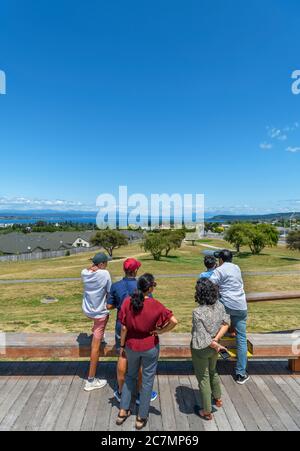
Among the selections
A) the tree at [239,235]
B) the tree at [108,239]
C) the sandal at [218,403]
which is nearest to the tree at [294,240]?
the tree at [239,235]

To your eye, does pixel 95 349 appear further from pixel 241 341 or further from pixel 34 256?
pixel 34 256

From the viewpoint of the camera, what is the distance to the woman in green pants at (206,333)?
141 inches

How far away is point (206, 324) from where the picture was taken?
361 centimetres

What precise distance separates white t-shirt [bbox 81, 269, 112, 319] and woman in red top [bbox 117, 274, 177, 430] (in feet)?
2.52

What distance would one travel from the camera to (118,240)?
5453 centimetres

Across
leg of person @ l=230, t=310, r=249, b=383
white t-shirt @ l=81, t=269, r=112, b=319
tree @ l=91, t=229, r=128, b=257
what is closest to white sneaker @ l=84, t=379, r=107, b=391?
white t-shirt @ l=81, t=269, r=112, b=319

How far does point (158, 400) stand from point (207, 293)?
1.87 meters

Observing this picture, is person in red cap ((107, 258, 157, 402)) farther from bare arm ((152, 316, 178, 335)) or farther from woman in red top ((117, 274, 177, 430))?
bare arm ((152, 316, 178, 335))

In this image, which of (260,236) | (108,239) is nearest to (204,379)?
(108,239)

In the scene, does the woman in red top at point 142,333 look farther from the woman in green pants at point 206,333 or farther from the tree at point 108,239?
the tree at point 108,239

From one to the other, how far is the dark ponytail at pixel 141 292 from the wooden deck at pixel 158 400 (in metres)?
1.58

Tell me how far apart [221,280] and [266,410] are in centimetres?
181

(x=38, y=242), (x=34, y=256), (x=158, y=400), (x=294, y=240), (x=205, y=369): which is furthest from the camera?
(x=38, y=242)
